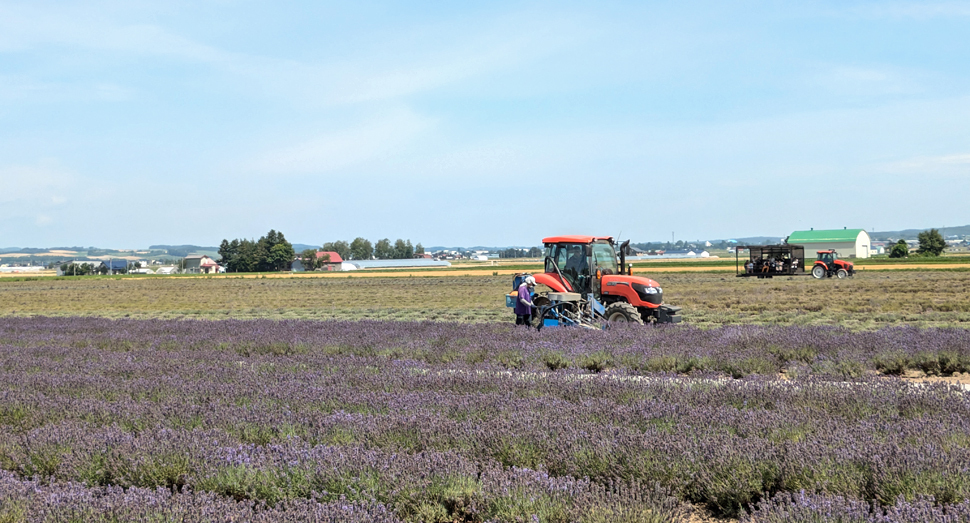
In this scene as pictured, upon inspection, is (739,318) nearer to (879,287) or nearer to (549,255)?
(549,255)

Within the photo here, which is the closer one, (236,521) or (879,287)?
(236,521)

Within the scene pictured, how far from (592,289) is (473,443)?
936cm

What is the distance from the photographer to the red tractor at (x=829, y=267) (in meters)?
42.3

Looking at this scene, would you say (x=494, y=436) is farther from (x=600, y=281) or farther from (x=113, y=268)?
(x=113, y=268)

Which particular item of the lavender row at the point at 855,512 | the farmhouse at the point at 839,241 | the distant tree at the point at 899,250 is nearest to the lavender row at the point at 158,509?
the lavender row at the point at 855,512

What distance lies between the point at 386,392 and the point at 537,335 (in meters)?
4.91

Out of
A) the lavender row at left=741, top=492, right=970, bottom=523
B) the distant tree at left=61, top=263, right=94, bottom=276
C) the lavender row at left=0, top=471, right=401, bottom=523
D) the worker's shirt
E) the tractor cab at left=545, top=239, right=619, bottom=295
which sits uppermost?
the tractor cab at left=545, top=239, right=619, bottom=295

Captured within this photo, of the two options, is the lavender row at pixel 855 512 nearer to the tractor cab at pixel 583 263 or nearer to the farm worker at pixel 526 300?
the farm worker at pixel 526 300

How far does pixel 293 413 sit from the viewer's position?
18.4 feet

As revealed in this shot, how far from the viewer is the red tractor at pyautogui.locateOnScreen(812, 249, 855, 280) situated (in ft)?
139

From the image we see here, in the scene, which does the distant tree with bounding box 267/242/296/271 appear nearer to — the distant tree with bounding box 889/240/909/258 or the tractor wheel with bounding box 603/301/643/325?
the distant tree with bounding box 889/240/909/258

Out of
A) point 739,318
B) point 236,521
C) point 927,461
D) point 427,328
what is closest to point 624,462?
point 927,461

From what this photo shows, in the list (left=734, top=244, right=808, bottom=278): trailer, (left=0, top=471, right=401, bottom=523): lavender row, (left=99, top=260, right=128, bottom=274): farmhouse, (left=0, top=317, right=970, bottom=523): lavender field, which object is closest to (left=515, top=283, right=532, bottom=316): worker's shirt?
(left=0, top=317, right=970, bottom=523): lavender field

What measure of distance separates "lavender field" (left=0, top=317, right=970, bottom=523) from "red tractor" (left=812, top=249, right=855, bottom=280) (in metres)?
36.5
